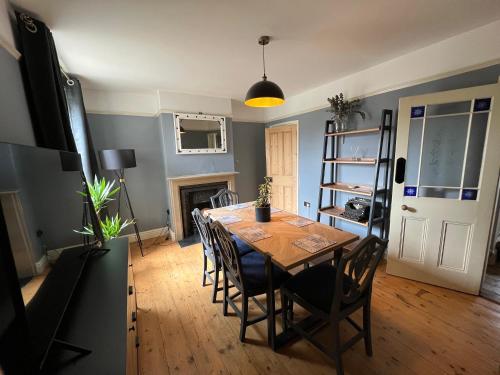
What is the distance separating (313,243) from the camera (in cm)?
160

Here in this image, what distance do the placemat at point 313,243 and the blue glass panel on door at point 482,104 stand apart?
1.81 m

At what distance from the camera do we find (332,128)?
10.6 feet

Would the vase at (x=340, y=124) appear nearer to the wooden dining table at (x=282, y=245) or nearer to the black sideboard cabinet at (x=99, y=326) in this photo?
the wooden dining table at (x=282, y=245)

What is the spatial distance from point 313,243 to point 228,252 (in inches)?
25.7

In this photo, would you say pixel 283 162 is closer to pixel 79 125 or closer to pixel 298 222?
pixel 298 222

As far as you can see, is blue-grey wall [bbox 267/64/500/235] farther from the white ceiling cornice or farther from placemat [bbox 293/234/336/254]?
placemat [bbox 293/234/336/254]

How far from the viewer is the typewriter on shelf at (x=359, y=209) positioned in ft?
8.91

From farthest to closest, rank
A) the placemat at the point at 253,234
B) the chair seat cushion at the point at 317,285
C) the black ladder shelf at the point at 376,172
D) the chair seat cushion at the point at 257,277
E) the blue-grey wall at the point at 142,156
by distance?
the blue-grey wall at the point at 142,156 < the black ladder shelf at the point at 376,172 < the placemat at the point at 253,234 < the chair seat cushion at the point at 257,277 < the chair seat cushion at the point at 317,285

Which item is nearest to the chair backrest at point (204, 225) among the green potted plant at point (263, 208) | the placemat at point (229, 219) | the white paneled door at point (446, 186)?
the placemat at point (229, 219)

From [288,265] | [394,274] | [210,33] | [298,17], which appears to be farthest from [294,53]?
[394,274]

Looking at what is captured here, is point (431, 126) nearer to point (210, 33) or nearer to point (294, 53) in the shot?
point (294, 53)

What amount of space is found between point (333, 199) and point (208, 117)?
→ 98.8 inches

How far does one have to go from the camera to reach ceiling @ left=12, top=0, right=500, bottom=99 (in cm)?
153

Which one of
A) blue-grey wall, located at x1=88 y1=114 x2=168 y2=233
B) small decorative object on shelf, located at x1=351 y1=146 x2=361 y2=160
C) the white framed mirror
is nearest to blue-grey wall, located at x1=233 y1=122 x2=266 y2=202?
the white framed mirror
